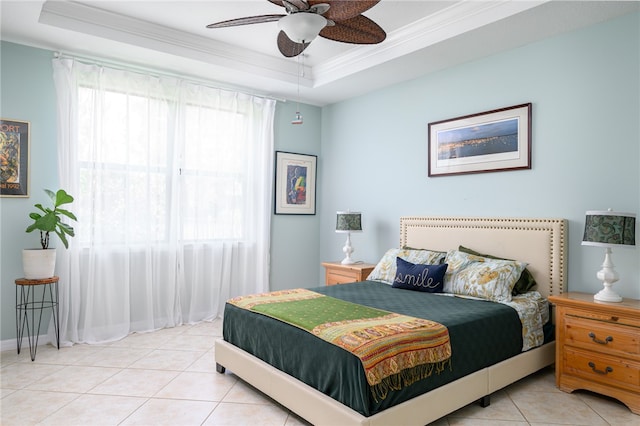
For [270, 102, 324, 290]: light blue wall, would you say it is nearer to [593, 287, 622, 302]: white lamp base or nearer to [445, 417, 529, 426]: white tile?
[445, 417, 529, 426]: white tile

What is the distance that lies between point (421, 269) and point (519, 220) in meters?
0.93

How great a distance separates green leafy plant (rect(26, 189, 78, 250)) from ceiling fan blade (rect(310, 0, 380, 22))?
8.76 ft

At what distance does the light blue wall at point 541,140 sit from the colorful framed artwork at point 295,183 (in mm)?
784

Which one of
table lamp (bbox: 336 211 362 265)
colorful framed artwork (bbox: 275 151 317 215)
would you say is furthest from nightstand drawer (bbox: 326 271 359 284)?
colorful framed artwork (bbox: 275 151 317 215)

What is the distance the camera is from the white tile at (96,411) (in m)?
2.42

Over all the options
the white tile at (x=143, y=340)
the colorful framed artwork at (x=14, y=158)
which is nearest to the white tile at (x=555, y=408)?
the white tile at (x=143, y=340)

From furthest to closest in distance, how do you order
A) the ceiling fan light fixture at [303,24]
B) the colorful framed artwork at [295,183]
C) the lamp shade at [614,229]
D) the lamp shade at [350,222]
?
the colorful framed artwork at [295,183] → the lamp shade at [350,222] → the lamp shade at [614,229] → the ceiling fan light fixture at [303,24]

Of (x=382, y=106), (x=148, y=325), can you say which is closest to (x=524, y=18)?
(x=382, y=106)

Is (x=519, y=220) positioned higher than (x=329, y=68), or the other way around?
(x=329, y=68)

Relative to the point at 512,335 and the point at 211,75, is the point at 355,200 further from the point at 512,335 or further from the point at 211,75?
the point at 512,335

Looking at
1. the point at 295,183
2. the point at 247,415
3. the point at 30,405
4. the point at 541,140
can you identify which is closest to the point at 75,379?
the point at 30,405

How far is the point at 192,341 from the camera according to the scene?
13.0 feet

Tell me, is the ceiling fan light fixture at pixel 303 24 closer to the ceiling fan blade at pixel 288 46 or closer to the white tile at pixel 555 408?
the ceiling fan blade at pixel 288 46

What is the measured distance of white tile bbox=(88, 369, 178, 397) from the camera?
9.30 feet
